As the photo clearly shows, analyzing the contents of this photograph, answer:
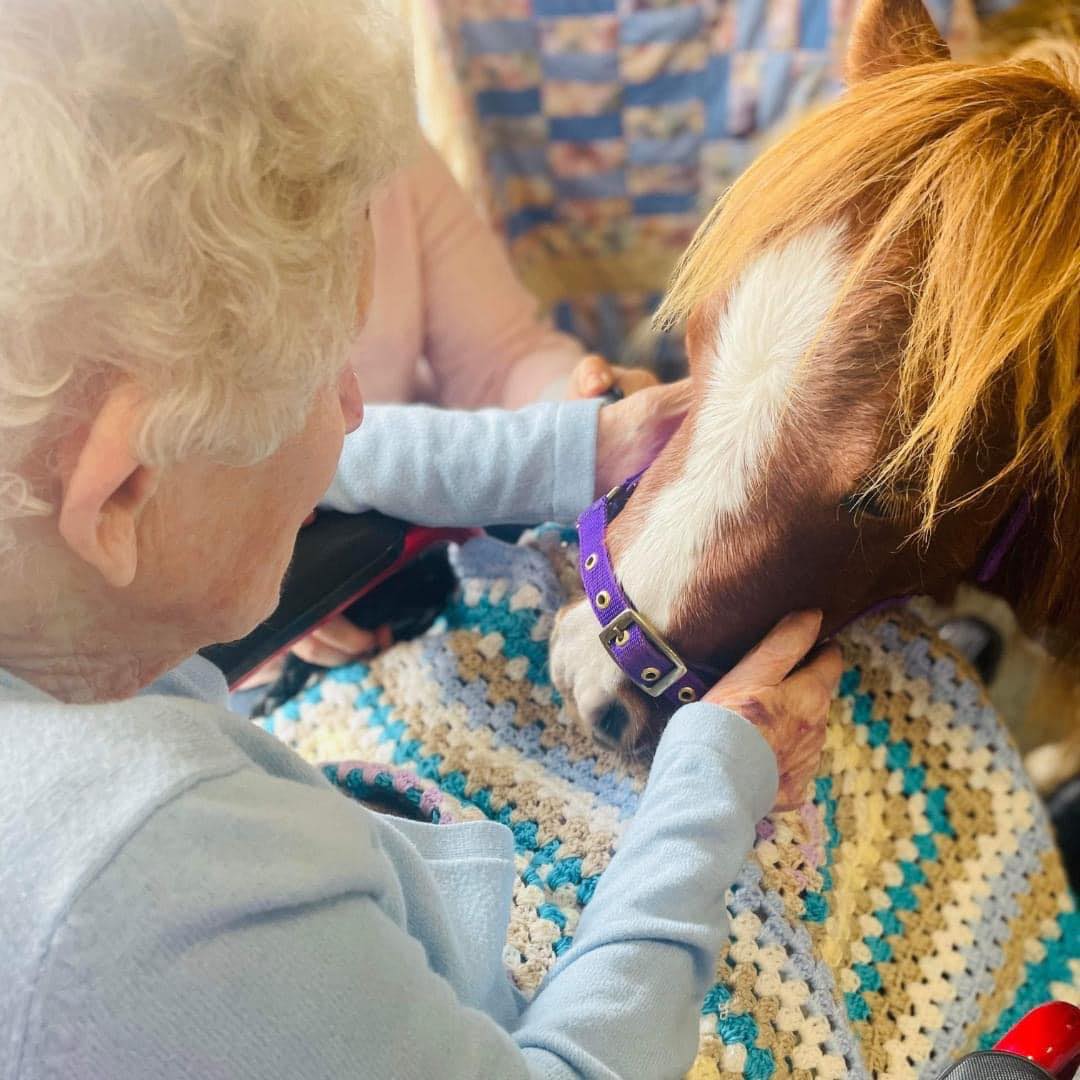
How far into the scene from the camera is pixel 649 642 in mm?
607

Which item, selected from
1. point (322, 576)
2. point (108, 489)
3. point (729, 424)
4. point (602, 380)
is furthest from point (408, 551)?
point (108, 489)

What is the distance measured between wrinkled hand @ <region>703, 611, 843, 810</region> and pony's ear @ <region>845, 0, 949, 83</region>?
0.35m

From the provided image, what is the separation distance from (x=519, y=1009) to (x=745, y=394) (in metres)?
0.35

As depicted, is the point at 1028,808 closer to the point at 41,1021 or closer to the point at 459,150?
the point at 41,1021

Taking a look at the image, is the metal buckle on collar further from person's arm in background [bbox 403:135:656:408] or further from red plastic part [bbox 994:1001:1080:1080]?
person's arm in background [bbox 403:135:656:408]

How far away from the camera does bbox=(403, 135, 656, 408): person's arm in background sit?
3.50ft

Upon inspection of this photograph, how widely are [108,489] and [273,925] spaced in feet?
0.53

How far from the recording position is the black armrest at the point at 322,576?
2.36 feet

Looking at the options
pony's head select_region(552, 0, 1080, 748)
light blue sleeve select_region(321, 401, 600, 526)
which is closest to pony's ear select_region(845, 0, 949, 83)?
pony's head select_region(552, 0, 1080, 748)

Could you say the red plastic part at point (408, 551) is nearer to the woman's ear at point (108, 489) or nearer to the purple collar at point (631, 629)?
the purple collar at point (631, 629)

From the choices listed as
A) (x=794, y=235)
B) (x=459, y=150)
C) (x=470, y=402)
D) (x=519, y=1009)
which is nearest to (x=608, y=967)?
(x=519, y=1009)

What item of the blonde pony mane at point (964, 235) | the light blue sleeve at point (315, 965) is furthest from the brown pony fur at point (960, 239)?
the light blue sleeve at point (315, 965)

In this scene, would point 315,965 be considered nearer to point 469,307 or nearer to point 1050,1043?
point 1050,1043

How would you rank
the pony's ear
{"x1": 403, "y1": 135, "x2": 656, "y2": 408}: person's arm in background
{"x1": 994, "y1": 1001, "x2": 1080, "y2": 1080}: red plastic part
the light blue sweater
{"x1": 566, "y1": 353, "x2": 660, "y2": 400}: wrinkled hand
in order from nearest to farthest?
the light blue sweater
{"x1": 994, "y1": 1001, "x2": 1080, "y2": 1080}: red plastic part
the pony's ear
{"x1": 566, "y1": 353, "x2": 660, "y2": 400}: wrinkled hand
{"x1": 403, "y1": 135, "x2": 656, "y2": 408}: person's arm in background
